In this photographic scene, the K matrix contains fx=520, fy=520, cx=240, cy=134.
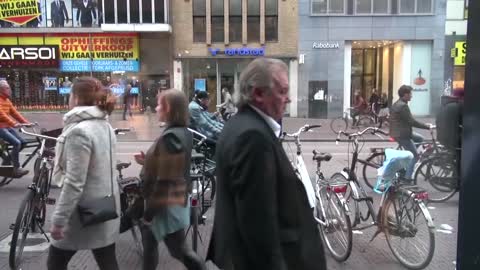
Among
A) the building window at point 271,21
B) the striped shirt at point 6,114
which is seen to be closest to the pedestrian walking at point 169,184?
the striped shirt at point 6,114

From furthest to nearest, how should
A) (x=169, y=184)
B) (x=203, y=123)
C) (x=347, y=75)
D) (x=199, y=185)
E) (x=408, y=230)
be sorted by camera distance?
(x=347, y=75) → (x=203, y=123) → (x=199, y=185) → (x=408, y=230) → (x=169, y=184)

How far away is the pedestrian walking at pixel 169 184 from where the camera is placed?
3480 mm

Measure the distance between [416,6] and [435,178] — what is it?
74.0 feet

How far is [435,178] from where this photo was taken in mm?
7566

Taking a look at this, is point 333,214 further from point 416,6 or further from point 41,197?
point 416,6

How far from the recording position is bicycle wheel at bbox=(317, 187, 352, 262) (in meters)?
4.84

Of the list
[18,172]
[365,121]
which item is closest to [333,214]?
[18,172]

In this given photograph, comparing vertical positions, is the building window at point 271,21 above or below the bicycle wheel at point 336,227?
above

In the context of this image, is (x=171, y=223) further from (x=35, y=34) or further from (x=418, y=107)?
(x=35, y=34)

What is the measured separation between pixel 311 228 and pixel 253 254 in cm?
32

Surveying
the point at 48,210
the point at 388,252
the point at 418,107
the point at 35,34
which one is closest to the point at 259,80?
the point at 388,252

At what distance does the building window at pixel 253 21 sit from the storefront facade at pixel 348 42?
2.43 metres

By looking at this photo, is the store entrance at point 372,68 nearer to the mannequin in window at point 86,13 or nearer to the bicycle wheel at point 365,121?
the bicycle wheel at point 365,121

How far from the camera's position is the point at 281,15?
2886 cm
